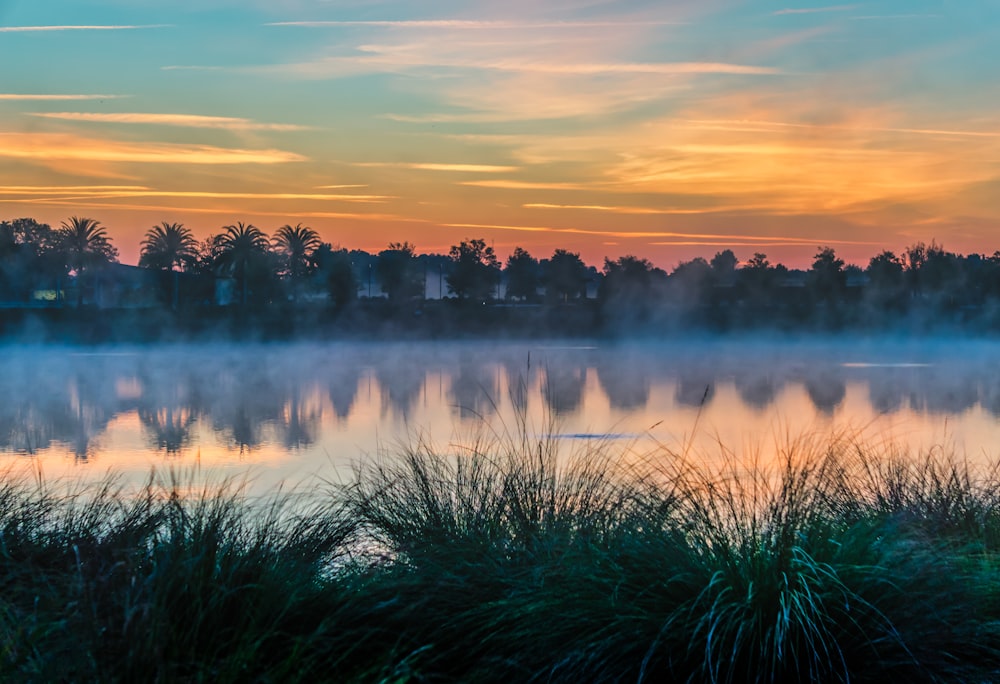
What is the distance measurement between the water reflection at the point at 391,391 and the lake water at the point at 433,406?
0.06 meters

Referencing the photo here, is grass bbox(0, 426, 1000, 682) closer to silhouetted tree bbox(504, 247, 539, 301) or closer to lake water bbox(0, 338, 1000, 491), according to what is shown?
lake water bbox(0, 338, 1000, 491)

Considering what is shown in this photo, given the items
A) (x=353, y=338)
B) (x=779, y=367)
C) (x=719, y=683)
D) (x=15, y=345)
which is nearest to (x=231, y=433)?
(x=719, y=683)

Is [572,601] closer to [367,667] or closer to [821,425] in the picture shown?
[367,667]

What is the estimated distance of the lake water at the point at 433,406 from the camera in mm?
13180

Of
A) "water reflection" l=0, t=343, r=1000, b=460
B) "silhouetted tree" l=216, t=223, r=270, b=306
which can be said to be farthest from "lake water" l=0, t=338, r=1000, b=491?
"silhouetted tree" l=216, t=223, r=270, b=306

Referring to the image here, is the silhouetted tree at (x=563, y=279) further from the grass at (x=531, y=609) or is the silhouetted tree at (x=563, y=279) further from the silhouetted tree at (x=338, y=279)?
the grass at (x=531, y=609)

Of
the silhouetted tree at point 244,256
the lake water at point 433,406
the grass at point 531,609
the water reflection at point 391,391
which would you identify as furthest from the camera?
the silhouetted tree at point 244,256

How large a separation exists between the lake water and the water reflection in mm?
61

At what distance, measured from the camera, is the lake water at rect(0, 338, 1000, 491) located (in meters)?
13.2

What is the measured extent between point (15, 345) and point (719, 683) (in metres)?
56.4

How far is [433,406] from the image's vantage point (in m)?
20.9

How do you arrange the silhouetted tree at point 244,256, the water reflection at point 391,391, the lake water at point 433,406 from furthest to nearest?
the silhouetted tree at point 244,256 < the water reflection at point 391,391 < the lake water at point 433,406

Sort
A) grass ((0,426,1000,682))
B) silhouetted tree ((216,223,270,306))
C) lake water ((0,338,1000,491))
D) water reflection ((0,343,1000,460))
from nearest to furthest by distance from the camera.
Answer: grass ((0,426,1000,682))
lake water ((0,338,1000,491))
water reflection ((0,343,1000,460))
silhouetted tree ((216,223,270,306))

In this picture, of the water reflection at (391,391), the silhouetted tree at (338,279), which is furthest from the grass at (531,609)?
the silhouetted tree at (338,279)
